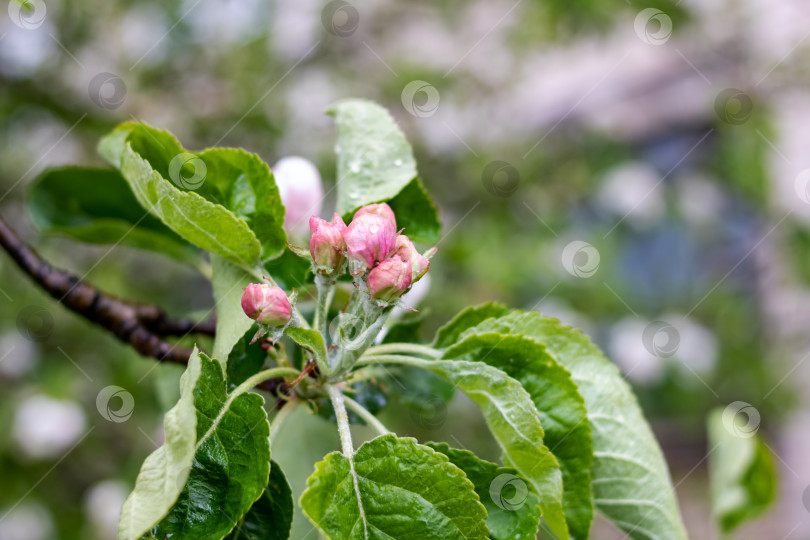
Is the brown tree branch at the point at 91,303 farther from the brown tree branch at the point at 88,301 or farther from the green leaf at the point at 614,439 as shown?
the green leaf at the point at 614,439

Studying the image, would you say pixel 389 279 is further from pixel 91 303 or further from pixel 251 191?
pixel 91 303

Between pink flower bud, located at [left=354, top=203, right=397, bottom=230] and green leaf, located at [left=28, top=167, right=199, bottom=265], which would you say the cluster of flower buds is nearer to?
pink flower bud, located at [left=354, top=203, right=397, bottom=230]

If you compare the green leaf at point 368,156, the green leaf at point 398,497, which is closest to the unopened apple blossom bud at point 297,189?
the green leaf at point 368,156

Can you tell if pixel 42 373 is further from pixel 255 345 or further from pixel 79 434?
pixel 255 345

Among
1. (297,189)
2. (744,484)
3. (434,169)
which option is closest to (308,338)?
→ (297,189)

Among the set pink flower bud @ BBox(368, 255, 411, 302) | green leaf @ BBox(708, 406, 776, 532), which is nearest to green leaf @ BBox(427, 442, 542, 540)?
pink flower bud @ BBox(368, 255, 411, 302)

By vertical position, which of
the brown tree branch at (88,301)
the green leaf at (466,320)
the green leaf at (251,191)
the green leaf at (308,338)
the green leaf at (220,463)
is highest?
the green leaf at (466,320)
